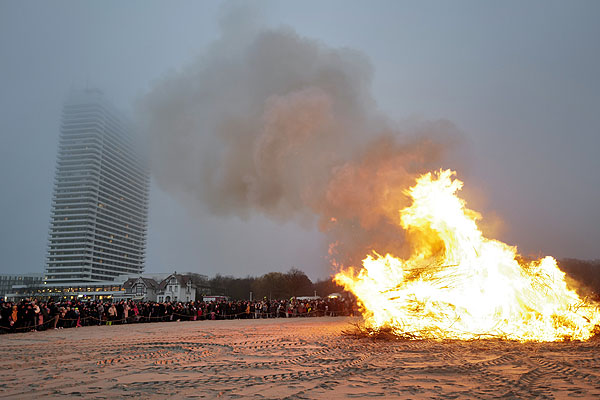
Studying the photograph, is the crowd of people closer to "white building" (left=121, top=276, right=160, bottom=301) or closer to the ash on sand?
the ash on sand

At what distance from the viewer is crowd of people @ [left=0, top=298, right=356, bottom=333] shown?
61.3ft

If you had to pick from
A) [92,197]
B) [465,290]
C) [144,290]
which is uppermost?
[92,197]

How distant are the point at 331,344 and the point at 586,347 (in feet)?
19.7

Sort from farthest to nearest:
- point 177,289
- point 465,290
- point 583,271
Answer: point 177,289, point 583,271, point 465,290

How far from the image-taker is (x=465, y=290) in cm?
1266

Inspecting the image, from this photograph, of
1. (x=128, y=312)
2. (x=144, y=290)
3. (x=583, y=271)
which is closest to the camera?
(x=128, y=312)

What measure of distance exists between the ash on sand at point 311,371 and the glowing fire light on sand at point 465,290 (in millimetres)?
1064

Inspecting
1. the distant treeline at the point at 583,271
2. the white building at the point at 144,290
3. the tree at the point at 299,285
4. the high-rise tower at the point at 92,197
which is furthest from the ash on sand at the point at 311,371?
the high-rise tower at the point at 92,197

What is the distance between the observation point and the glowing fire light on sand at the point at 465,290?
12.0 meters

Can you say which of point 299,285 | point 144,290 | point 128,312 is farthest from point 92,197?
point 128,312

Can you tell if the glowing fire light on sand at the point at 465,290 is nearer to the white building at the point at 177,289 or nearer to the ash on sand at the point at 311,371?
the ash on sand at the point at 311,371

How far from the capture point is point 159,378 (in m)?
7.16

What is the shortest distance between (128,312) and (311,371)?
67.9ft

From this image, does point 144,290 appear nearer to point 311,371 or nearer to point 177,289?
point 177,289
